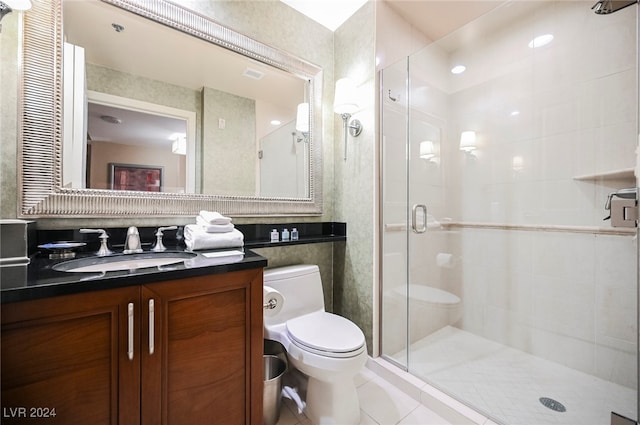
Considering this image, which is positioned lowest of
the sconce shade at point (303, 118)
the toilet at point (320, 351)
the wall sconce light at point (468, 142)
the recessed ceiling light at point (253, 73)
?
the toilet at point (320, 351)

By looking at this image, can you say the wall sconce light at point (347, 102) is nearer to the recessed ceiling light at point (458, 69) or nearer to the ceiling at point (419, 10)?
the ceiling at point (419, 10)

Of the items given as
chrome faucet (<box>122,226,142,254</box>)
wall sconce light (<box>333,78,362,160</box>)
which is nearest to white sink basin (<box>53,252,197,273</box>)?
chrome faucet (<box>122,226,142,254</box>)

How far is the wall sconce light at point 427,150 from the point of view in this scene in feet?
6.31

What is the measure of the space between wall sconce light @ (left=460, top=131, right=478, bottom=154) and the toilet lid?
160 centimetres

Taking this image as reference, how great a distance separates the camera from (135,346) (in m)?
0.82

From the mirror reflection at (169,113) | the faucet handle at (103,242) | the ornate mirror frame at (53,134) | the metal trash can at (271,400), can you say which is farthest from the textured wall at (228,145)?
the metal trash can at (271,400)

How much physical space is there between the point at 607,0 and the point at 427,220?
1405 millimetres

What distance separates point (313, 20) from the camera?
1961 mm

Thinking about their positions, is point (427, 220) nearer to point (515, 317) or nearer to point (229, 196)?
point (515, 317)

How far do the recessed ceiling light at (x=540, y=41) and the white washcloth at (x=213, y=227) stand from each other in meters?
2.23

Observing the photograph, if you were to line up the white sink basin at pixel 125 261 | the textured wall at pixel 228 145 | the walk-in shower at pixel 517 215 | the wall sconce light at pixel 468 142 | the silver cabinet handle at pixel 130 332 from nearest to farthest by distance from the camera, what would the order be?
the silver cabinet handle at pixel 130 332
the white sink basin at pixel 125 261
the walk-in shower at pixel 517 215
the textured wall at pixel 228 145
the wall sconce light at pixel 468 142

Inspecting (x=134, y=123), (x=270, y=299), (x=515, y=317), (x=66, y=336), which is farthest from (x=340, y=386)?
(x=134, y=123)

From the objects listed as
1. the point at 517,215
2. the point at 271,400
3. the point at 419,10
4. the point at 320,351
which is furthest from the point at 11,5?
the point at 517,215

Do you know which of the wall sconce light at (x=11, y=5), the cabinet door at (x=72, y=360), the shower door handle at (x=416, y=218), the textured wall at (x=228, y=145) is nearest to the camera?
the cabinet door at (x=72, y=360)
